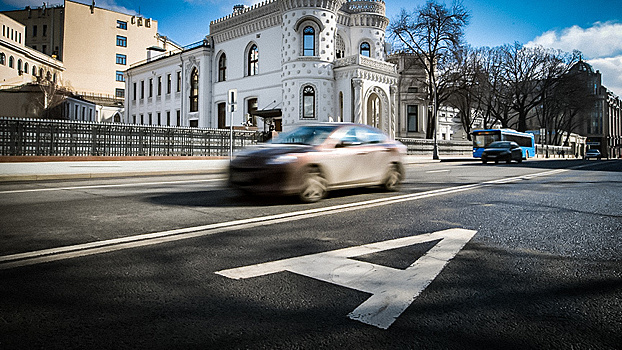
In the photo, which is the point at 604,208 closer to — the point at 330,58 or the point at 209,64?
the point at 330,58

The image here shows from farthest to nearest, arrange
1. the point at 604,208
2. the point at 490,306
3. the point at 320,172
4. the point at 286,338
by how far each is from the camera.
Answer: the point at 320,172
the point at 604,208
the point at 490,306
the point at 286,338

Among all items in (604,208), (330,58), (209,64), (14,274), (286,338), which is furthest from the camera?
(209,64)

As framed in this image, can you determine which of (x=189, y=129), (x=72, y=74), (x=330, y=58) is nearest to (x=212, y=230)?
(x=189, y=129)

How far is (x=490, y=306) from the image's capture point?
2.78m

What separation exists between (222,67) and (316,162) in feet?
130

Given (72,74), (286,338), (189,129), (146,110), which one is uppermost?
(72,74)

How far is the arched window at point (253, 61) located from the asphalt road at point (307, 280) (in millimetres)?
36246

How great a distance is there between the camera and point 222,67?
44562mm

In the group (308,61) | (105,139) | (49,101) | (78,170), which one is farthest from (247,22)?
(78,170)

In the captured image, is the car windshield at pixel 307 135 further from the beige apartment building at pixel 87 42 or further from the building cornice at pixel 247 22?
the beige apartment building at pixel 87 42

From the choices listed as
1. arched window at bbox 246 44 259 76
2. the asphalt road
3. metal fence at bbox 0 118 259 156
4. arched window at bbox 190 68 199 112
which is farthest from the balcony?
the asphalt road

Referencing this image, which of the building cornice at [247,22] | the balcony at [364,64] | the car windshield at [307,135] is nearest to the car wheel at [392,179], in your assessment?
the car windshield at [307,135]

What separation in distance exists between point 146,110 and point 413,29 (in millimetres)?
35368

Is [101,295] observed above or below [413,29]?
below
